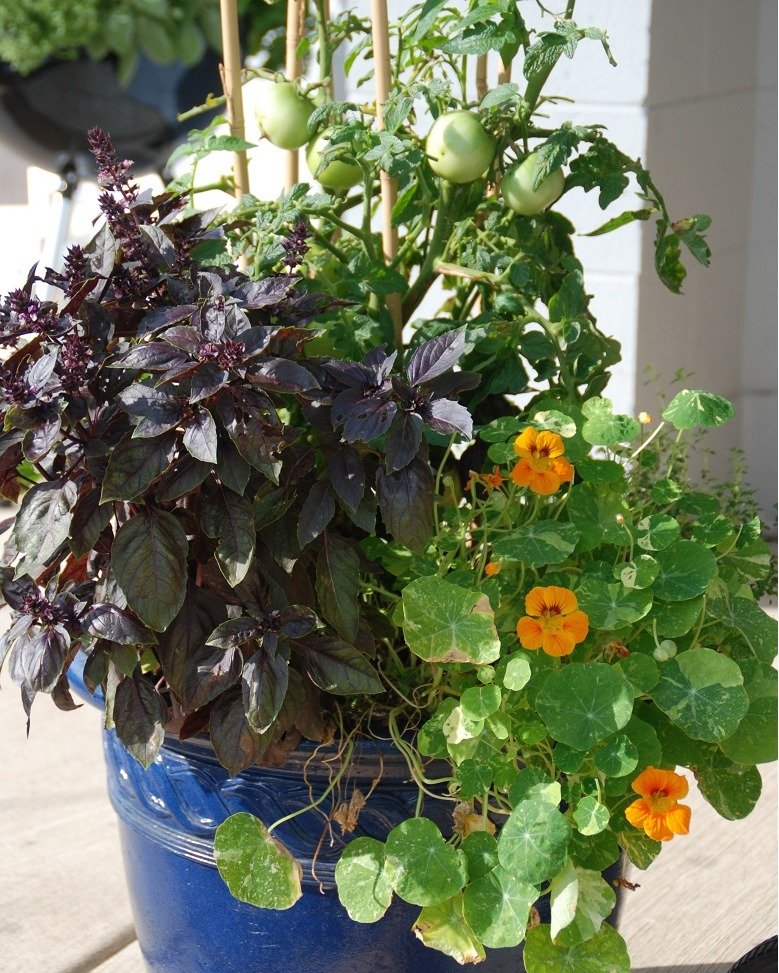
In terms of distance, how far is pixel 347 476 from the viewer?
847 mm

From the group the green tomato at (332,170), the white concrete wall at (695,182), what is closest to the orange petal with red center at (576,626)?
the green tomato at (332,170)

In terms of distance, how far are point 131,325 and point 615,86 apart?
1236mm

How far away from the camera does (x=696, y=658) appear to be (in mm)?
A: 864

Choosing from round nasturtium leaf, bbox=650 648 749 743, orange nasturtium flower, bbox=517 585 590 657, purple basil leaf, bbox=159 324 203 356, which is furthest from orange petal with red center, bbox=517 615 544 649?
purple basil leaf, bbox=159 324 203 356

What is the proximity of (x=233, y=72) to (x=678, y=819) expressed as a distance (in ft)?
2.79

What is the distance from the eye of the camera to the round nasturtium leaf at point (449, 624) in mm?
857

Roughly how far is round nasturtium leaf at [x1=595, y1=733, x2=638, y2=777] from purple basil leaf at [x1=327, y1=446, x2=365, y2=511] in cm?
27

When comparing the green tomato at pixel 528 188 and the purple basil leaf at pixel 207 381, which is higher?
the green tomato at pixel 528 188

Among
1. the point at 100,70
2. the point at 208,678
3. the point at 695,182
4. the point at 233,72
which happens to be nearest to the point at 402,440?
the point at 208,678

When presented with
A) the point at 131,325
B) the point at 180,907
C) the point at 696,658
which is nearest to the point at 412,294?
the point at 131,325

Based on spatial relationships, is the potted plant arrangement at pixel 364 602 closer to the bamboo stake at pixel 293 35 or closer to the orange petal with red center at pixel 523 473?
the orange petal with red center at pixel 523 473

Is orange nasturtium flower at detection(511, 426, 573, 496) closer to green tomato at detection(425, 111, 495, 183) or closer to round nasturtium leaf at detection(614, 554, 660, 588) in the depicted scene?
round nasturtium leaf at detection(614, 554, 660, 588)

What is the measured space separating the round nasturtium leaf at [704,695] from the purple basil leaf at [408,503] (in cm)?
23

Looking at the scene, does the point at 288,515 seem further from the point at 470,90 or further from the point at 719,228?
the point at 719,228
